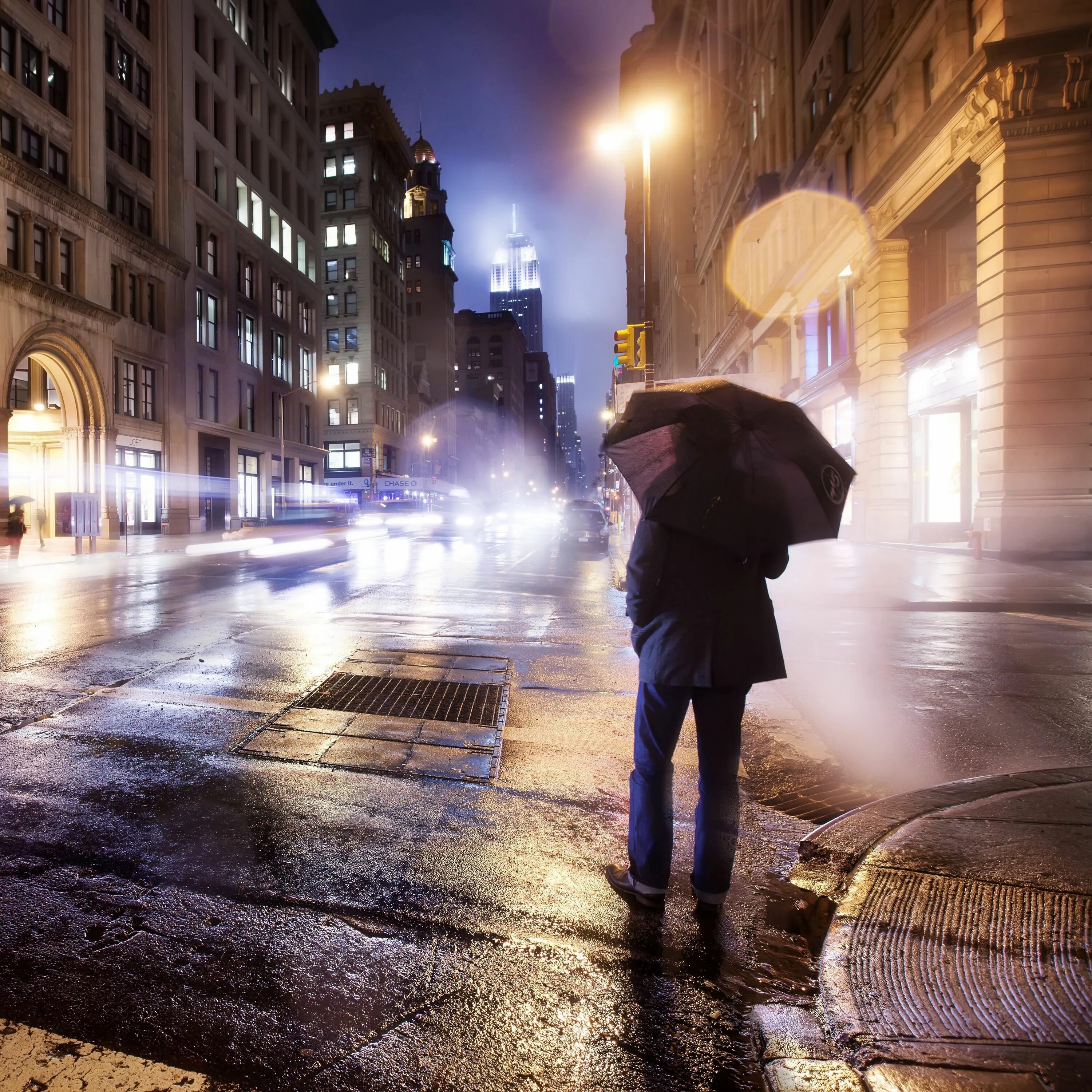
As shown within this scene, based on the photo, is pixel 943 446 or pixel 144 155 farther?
pixel 144 155

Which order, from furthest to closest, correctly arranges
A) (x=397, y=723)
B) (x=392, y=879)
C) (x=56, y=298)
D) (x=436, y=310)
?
1. (x=436, y=310)
2. (x=56, y=298)
3. (x=397, y=723)
4. (x=392, y=879)

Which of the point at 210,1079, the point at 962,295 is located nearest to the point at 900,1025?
the point at 210,1079

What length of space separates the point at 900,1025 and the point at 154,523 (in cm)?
4223

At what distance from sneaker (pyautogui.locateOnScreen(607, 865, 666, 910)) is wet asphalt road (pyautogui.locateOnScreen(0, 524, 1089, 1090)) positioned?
0.07 metres

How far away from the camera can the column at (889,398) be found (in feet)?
69.2

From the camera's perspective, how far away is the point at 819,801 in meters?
4.12

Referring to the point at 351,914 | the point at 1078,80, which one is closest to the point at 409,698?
the point at 351,914

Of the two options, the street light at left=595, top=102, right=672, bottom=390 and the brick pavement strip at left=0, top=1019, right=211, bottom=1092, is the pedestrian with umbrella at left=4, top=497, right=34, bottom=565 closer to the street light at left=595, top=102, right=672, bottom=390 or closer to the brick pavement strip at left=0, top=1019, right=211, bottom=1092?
the street light at left=595, top=102, right=672, bottom=390

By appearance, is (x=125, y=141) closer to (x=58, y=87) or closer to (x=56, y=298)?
(x=58, y=87)

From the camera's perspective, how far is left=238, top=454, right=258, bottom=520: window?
46406 mm

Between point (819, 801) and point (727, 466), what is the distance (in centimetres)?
261

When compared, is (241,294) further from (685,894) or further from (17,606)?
(685,894)

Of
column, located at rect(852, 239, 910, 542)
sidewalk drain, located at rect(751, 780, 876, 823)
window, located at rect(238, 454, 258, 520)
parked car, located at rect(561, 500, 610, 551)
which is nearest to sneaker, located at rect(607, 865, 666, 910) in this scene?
sidewalk drain, located at rect(751, 780, 876, 823)

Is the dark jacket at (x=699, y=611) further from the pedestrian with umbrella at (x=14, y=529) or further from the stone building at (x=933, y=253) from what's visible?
the pedestrian with umbrella at (x=14, y=529)
